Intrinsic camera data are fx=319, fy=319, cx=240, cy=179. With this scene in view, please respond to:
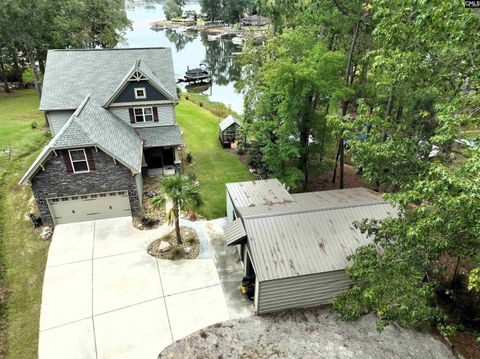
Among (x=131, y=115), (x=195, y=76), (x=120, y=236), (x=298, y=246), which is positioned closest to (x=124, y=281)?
(x=120, y=236)

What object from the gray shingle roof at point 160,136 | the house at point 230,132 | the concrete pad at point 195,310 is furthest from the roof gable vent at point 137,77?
the concrete pad at point 195,310

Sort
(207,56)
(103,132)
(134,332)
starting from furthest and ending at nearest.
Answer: (207,56) → (103,132) → (134,332)

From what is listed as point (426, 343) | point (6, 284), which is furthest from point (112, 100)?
point (426, 343)

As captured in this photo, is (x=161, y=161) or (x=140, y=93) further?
(x=161, y=161)

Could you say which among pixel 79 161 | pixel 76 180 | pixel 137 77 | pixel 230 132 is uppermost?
pixel 137 77

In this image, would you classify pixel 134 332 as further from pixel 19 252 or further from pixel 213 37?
pixel 213 37

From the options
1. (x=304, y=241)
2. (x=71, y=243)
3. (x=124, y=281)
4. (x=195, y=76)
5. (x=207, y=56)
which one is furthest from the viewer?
(x=207, y=56)

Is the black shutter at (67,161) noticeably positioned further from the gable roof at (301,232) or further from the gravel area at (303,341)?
the gravel area at (303,341)

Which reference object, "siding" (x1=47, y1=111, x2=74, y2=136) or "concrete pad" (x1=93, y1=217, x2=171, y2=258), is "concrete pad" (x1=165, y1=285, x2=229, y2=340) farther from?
"siding" (x1=47, y1=111, x2=74, y2=136)
